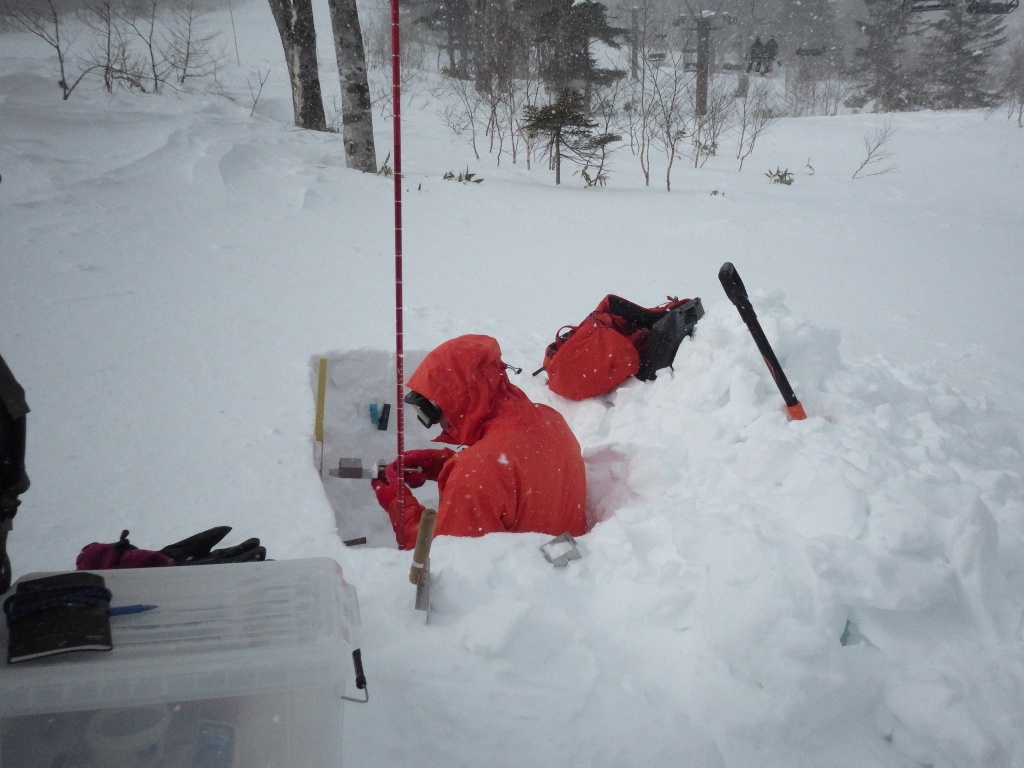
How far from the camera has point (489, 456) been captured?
7.46 ft

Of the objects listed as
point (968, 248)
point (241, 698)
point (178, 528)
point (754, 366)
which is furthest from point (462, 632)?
point (968, 248)

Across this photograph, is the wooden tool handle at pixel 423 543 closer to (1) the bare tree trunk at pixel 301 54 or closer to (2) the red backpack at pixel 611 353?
(2) the red backpack at pixel 611 353

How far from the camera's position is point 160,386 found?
2.95 metres

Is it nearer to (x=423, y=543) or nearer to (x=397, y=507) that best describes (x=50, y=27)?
(x=397, y=507)

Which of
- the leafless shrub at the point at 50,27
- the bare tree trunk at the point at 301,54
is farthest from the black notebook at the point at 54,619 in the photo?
the bare tree trunk at the point at 301,54

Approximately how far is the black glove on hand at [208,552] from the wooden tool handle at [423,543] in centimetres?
41

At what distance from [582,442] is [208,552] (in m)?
1.98

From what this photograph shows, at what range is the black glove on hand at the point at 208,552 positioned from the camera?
5.08 feet

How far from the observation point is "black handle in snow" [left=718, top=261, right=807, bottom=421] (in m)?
2.55

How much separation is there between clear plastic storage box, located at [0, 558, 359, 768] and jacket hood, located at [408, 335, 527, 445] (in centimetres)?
126

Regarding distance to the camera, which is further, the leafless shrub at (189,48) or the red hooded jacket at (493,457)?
the leafless shrub at (189,48)

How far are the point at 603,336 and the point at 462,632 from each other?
1.98m

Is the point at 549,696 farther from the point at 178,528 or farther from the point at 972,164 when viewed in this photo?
the point at 972,164

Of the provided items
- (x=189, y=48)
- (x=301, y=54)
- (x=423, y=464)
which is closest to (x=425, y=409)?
(x=423, y=464)
